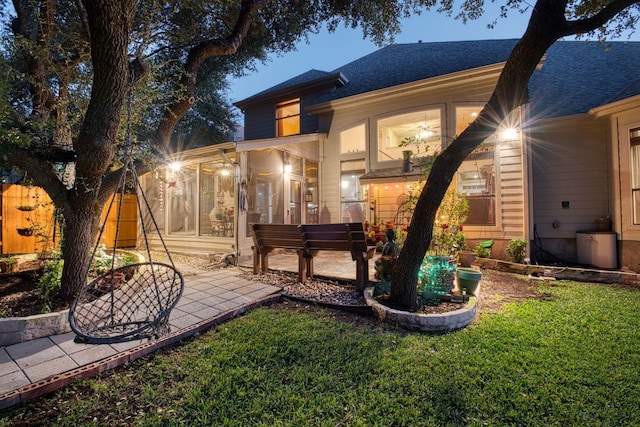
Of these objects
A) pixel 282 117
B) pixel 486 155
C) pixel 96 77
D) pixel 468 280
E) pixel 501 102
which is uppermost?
pixel 282 117

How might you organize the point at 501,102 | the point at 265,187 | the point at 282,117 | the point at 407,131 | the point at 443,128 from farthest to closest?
1. the point at 282,117
2. the point at 407,131
3. the point at 265,187
4. the point at 443,128
5. the point at 501,102

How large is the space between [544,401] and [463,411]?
2.18ft

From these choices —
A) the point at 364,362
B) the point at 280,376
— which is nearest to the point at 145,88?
the point at 280,376

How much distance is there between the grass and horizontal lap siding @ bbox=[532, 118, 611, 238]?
547cm

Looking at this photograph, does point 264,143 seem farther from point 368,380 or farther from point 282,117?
point 368,380

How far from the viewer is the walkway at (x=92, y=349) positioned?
223cm

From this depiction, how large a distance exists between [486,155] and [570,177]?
232cm

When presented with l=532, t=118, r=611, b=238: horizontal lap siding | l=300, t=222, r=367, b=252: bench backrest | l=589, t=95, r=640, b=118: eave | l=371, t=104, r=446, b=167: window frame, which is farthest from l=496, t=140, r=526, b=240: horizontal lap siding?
l=300, t=222, r=367, b=252: bench backrest

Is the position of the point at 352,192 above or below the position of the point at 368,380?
above

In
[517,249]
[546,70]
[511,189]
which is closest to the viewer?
[517,249]

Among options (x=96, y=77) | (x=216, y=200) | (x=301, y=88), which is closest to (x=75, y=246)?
(x=96, y=77)

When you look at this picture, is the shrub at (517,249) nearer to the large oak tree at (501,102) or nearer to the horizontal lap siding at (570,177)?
the horizontal lap siding at (570,177)

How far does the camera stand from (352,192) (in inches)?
401

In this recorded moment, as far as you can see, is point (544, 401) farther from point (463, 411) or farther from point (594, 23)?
point (594, 23)
